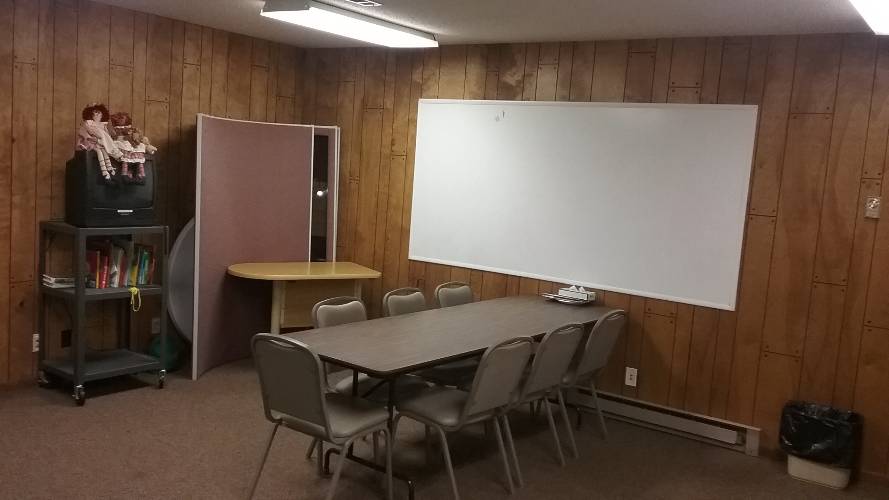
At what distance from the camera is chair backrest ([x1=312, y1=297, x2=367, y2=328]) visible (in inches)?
157

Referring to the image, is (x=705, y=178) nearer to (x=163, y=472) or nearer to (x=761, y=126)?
(x=761, y=126)

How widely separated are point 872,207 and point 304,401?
3194 mm

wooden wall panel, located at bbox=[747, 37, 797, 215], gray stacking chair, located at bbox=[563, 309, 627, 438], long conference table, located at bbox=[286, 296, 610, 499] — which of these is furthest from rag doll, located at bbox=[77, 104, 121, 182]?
wooden wall panel, located at bbox=[747, 37, 797, 215]

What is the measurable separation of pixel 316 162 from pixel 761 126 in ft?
10.8

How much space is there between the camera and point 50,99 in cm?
469

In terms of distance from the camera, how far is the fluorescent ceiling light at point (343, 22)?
4119 millimetres

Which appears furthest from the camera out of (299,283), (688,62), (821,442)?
(299,283)

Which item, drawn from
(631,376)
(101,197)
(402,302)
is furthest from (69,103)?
(631,376)

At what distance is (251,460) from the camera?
390cm

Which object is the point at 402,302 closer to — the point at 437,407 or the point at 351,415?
the point at 437,407

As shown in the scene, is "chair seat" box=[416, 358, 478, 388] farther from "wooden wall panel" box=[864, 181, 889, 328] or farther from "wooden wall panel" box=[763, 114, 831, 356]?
"wooden wall panel" box=[864, 181, 889, 328]

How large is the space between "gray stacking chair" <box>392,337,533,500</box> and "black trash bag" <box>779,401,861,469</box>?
65.1 inches

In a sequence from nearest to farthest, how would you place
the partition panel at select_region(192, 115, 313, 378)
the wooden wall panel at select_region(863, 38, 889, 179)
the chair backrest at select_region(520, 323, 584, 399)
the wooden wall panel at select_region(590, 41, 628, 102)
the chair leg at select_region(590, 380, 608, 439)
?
the chair backrest at select_region(520, 323, 584, 399) < the wooden wall panel at select_region(863, 38, 889, 179) < the chair leg at select_region(590, 380, 608, 439) < the wooden wall panel at select_region(590, 41, 628, 102) < the partition panel at select_region(192, 115, 313, 378)

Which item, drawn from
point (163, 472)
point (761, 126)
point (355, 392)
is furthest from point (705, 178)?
point (163, 472)
